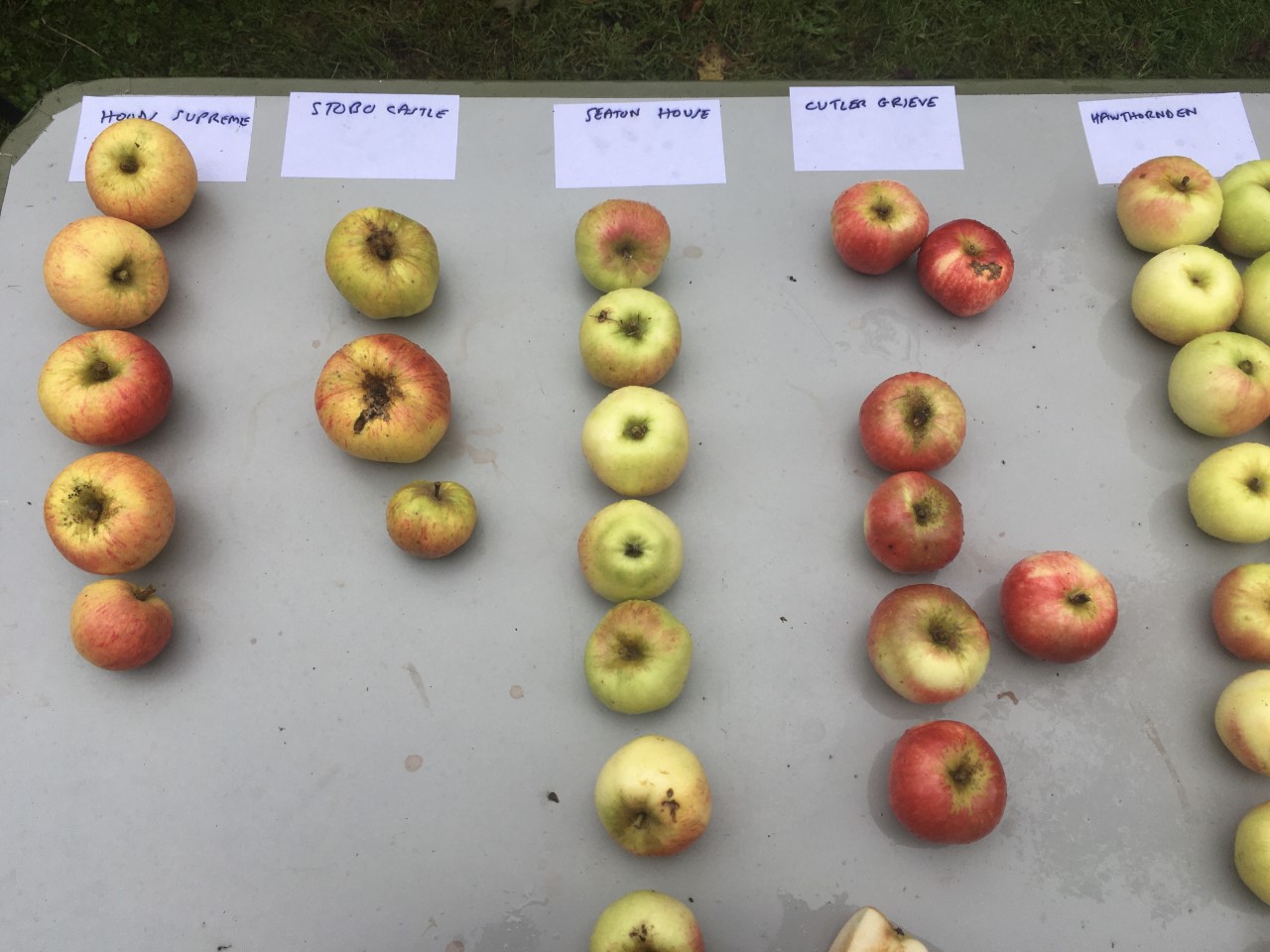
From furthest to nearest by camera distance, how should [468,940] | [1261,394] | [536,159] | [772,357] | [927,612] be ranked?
1. [536,159]
2. [772,357]
3. [1261,394]
4. [927,612]
5. [468,940]

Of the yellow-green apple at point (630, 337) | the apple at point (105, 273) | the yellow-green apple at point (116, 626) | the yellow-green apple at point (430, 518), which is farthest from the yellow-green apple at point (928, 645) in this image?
the apple at point (105, 273)

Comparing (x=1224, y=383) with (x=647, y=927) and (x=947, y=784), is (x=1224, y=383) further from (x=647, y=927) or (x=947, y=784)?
(x=647, y=927)

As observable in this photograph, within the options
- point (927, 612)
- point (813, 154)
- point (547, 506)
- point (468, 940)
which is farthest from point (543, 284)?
point (468, 940)

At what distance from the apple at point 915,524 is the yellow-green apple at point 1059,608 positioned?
0.48ft

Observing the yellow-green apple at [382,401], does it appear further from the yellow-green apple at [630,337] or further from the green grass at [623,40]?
the green grass at [623,40]

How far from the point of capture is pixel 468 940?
1588 mm

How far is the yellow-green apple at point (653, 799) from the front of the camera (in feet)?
5.09

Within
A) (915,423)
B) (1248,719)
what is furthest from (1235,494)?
(915,423)

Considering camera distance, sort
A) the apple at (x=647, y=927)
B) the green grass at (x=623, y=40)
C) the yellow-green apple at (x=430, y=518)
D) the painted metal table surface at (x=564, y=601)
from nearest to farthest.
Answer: the apple at (x=647, y=927) → the painted metal table surface at (x=564, y=601) → the yellow-green apple at (x=430, y=518) → the green grass at (x=623, y=40)

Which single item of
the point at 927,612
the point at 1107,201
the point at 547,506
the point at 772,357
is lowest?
the point at 927,612

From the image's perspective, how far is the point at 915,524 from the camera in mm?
1734

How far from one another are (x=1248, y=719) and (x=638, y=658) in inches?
43.1

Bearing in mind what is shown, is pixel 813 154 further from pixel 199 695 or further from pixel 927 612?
pixel 199 695

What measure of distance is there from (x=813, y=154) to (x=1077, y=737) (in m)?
1.40
